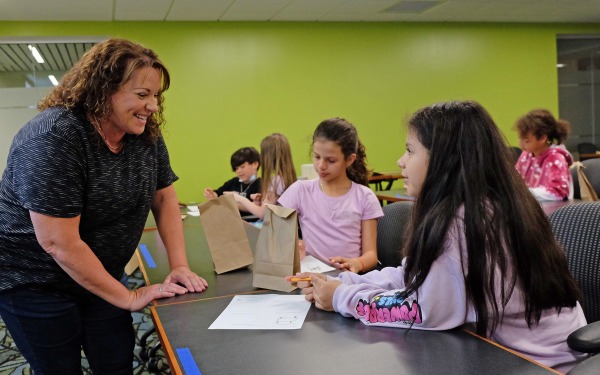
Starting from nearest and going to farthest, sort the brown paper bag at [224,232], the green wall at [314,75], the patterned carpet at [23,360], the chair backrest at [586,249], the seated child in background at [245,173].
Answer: the chair backrest at [586,249] < the brown paper bag at [224,232] < the patterned carpet at [23,360] < the seated child in background at [245,173] < the green wall at [314,75]

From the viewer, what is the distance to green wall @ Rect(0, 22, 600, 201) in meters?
6.70

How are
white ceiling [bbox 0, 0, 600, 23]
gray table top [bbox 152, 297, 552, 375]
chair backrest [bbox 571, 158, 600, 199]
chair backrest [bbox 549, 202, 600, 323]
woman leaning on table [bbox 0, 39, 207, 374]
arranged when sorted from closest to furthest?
gray table top [bbox 152, 297, 552, 375] < woman leaning on table [bbox 0, 39, 207, 374] < chair backrest [bbox 549, 202, 600, 323] < chair backrest [bbox 571, 158, 600, 199] < white ceiling [bbox 0, 0, 600, 23]

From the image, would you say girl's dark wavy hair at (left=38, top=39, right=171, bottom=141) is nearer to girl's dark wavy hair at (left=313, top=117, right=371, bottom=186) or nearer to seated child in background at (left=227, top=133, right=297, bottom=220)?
girl's dark wavy hair at (left=313, top=117, right=371, bottom=186)

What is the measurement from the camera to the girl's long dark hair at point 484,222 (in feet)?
3.77

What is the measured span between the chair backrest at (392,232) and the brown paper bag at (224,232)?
0.69 meters

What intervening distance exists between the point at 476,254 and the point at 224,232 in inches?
36.8

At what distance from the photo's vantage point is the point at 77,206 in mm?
1318

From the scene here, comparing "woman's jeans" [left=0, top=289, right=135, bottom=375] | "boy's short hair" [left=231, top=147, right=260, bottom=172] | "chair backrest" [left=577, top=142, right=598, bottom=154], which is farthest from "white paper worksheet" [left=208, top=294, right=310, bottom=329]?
"chair backrest" [left=577, top=142, right=598, bottom=154]

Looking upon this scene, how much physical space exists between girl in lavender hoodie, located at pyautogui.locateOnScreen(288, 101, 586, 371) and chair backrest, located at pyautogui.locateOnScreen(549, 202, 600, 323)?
32 centimetres

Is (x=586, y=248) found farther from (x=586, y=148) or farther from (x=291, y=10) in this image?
(x=586, y=148)

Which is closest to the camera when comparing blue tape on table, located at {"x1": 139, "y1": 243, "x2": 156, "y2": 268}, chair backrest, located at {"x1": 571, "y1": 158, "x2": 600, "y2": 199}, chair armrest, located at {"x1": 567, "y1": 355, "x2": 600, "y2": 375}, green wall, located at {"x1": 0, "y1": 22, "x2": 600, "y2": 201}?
Answer: chair armrest, located at {"x1": 567, "y1": 355, "x2": 600, "y2": 375}

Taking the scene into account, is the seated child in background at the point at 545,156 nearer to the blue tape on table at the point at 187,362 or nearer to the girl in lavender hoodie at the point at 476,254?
A: the girl in lavender hoodie at the point at 476,254

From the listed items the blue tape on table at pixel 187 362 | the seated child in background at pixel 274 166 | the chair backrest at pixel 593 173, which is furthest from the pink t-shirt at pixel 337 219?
the chair backrest at pixel 593 173

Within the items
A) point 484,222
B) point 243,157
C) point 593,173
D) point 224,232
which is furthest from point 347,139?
point 593,173
